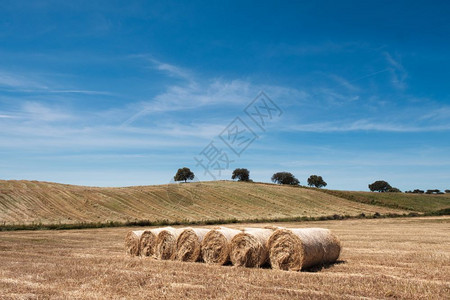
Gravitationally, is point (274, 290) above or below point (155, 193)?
below

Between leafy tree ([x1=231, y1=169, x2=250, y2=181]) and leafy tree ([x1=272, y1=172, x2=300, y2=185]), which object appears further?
leafy tree ([x1=272, y1=172, x2=300, y2=185])

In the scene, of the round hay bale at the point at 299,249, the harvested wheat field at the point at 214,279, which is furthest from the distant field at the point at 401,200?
the round hay bale at the point at 299,249

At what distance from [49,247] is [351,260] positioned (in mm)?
10318

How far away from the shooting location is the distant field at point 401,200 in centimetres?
5641

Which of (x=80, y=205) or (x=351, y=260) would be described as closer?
(x=351, y=260)

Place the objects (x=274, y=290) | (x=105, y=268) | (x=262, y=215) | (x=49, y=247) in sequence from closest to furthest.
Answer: (x=274, y=290)
(x=105, y=268)
(x=49, y=247)
(x=262, y=215)

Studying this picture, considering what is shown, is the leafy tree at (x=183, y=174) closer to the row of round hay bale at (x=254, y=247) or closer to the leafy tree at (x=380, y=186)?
the leafy tree at (x=380, y=186)

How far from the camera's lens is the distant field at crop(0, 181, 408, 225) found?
31078 mm

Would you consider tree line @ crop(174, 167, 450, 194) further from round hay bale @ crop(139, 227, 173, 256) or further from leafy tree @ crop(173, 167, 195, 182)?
round hay bale @ crop(139, 227, 173, 256)

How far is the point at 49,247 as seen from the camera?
14312mm

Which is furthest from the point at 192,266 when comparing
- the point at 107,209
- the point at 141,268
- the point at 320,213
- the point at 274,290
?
the point at 320,213

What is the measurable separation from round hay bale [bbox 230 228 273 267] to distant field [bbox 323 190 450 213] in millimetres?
50147

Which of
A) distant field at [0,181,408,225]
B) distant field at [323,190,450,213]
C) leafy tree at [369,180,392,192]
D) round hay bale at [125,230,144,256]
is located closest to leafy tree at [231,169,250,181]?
distant field at [323,190,450,213]

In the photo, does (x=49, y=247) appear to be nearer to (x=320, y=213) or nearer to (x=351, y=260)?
(x=351, y=260)
